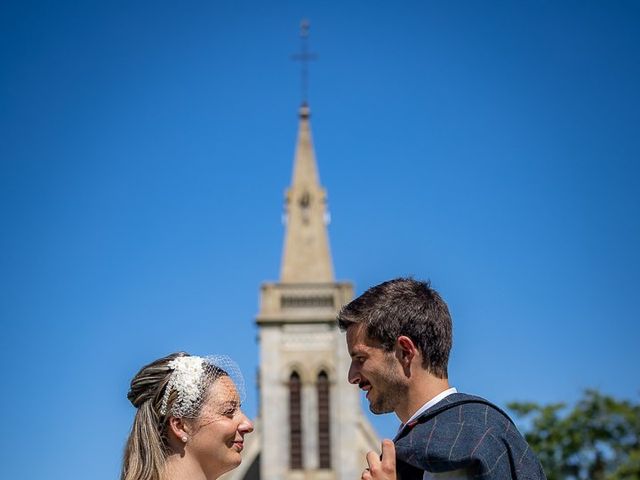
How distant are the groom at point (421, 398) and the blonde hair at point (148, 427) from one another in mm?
872

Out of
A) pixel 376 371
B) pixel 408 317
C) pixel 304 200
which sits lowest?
pixel 376 371

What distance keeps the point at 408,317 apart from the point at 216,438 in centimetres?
100

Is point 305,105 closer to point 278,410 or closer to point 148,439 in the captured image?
point 278,410

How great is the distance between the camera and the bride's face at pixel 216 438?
4957 mm

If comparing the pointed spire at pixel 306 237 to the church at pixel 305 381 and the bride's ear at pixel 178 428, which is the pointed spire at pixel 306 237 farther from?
the bride's ear at pixel 178 428

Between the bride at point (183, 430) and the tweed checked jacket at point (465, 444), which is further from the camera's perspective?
the bride at point (183, 430)

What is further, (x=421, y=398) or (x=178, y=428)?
(x=178, y=428)

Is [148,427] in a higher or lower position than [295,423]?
lower

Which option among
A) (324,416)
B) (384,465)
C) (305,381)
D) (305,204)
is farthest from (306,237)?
(384,465)

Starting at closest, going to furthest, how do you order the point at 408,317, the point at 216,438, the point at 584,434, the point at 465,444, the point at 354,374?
the point at 465,444 → the point at 408,317 → the point at 354,374 → the point at 216,438 → the point at 584,434

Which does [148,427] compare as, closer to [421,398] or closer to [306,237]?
[421,398]

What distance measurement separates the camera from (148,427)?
500 centimetres

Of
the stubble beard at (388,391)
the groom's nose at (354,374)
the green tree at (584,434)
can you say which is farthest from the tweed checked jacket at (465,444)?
the green tree at (584,434)

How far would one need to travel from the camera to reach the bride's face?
4957mm
